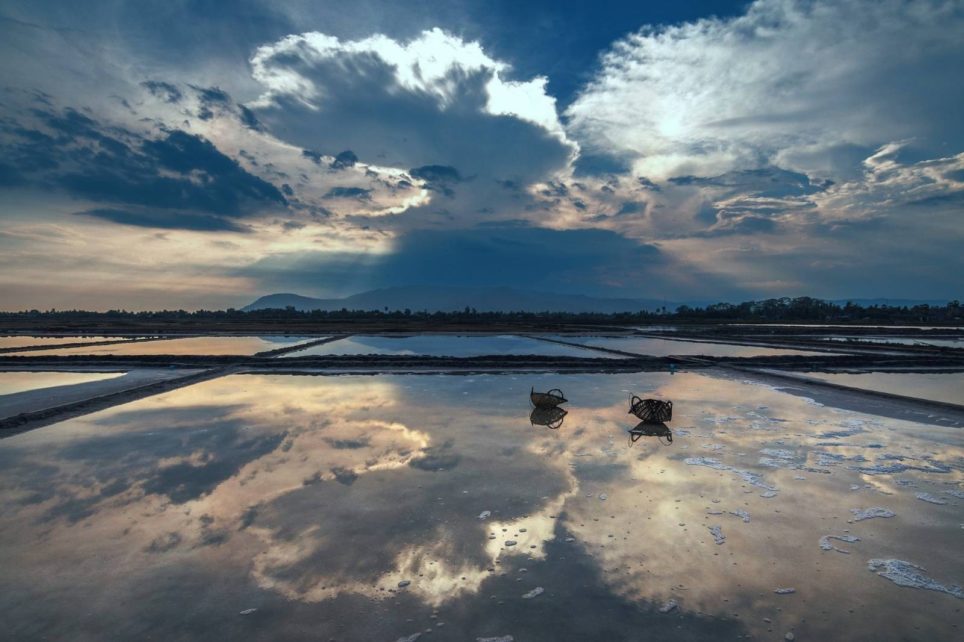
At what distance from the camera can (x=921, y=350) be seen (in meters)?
36.6

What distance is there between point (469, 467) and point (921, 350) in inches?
1677

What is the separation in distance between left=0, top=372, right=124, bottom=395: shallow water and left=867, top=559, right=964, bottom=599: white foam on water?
93.8ft

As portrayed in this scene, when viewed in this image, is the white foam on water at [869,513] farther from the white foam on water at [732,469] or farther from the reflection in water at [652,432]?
the reflection in water at [652,432]

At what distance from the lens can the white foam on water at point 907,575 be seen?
6.12m

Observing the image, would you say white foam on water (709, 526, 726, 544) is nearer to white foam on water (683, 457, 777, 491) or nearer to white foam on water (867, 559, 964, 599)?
white foam on water (867, 559, 964, 599)

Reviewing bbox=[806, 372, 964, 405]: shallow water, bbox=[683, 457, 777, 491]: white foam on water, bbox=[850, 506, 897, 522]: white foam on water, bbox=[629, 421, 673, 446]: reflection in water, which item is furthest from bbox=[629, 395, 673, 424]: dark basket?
bbox=[806, 372, 964, 405]: shallow water

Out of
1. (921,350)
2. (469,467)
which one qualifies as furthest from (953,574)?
(921,350)

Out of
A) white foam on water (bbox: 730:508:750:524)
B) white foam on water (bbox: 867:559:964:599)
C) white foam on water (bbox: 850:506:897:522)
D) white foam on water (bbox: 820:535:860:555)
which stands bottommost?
white foam on water (bbox: 867:559:964:599)

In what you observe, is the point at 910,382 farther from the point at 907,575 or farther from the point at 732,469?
the point at 907,575

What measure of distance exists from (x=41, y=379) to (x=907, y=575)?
33.2 meters

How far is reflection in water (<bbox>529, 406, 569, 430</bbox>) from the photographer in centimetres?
1443

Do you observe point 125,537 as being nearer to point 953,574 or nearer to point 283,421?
point 283,421

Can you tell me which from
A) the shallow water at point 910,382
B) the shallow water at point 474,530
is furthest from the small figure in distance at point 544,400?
the shallow water at point 910,382

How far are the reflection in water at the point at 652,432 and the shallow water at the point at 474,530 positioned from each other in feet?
0.97
